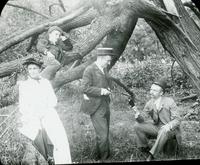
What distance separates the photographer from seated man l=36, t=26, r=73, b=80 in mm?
6430

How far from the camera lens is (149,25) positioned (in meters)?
6.71

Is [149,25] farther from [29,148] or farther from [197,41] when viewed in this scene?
[29,148]

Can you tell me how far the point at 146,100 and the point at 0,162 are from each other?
2.46 metres

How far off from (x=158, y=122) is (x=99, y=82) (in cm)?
111

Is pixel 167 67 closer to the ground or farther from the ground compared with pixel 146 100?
farther from the ground

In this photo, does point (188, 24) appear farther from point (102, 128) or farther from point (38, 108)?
point (38, 108)

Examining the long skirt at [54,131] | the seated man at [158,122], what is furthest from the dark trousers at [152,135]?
the long skirt at [54,131]

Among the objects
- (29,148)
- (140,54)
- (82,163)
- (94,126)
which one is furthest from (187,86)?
(29,148)

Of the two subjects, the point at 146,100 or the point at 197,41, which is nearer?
the point at 146,100

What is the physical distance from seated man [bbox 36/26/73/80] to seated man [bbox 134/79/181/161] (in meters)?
1.50

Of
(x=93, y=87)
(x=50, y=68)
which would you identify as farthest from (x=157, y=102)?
(x=50, y=68)

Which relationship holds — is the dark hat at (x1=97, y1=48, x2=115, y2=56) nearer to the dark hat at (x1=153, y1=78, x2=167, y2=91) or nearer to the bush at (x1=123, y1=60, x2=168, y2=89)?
the bush at (x1=123, y1=60, x2=168, y2=89)

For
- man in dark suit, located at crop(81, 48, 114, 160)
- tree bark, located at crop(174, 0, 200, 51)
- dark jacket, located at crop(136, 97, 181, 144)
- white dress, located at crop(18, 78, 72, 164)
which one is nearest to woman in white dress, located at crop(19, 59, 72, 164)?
white dress, located at crop(18, 78, 72, 164)

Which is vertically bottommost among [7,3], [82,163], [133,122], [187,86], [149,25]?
[82,163]
